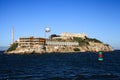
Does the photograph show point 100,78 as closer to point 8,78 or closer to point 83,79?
point 83,79

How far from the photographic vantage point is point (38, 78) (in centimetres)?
5294

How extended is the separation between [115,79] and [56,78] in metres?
11.3

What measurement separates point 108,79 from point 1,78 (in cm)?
2061

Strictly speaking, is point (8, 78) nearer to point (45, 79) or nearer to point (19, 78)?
point (19, 78)

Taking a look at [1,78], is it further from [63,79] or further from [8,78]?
[63,79]

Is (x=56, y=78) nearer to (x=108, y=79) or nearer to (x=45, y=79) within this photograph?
(x=45, y=79)

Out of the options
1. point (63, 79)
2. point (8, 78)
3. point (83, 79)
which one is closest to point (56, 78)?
point (63, 79)

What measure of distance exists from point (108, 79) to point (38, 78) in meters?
13.4

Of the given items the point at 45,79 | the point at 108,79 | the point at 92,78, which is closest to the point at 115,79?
the point at 108,79

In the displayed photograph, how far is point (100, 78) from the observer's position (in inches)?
2056

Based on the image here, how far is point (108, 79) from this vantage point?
50.8 m

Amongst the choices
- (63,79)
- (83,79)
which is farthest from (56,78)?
(83,79)

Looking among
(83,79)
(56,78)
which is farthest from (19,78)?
(83,79)

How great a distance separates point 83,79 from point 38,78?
877cm
